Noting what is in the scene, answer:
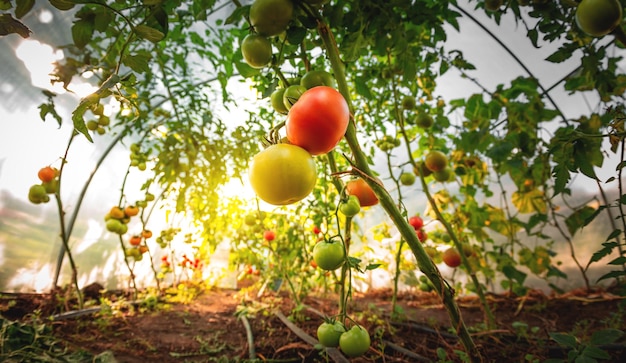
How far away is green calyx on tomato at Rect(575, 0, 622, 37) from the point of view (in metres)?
0.64

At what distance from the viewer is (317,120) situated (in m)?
0.47

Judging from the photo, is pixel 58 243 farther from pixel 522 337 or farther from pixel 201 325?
pixel 522 337

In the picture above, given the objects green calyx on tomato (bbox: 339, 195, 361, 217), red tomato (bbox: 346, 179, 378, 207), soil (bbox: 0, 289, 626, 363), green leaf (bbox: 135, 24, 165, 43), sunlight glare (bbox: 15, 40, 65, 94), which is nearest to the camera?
green leaf (bbox: 135, 24, 165, 43)

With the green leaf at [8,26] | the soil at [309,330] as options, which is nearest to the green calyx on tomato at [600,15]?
the soil at [309,330]

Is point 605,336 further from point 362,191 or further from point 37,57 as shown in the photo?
point 37,57

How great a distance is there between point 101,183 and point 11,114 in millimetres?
1248

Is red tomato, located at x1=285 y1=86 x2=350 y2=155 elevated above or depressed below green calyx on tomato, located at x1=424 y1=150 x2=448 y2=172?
below

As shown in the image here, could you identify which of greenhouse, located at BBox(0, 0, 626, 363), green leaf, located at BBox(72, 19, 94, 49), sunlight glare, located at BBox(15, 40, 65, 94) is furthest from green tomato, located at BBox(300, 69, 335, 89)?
sunlight glare, located at BBox(15, 40, 65, 94)

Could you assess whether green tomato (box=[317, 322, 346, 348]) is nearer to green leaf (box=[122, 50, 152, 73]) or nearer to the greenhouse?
the greenhouse

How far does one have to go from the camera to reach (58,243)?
2674 mm

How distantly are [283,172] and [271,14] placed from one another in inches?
15.3

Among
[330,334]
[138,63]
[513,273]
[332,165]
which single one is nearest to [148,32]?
[138,63]

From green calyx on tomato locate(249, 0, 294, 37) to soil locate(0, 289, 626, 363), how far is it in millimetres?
1014

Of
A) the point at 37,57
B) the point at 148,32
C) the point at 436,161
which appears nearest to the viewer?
the point at 148,32
